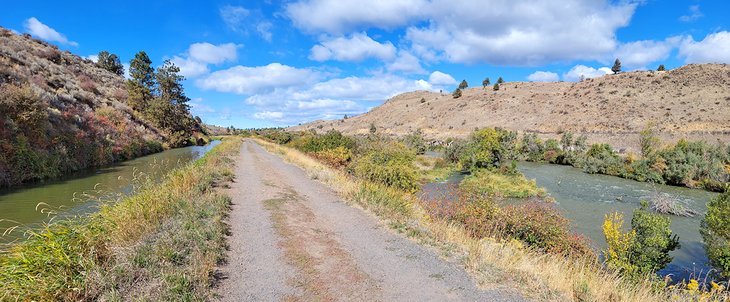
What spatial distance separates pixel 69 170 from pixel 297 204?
19.9 meters

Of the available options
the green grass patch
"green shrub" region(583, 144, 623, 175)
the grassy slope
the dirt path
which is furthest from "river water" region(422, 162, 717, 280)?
the dirt path

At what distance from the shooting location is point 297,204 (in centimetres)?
1341

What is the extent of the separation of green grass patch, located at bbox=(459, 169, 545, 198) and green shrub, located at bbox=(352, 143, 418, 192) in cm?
614

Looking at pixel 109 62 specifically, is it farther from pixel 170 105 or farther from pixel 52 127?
pixel 52 127

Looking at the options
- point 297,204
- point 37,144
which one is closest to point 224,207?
point 297,204

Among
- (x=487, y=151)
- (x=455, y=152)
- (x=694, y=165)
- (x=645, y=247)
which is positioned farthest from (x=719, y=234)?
(x=455, y=152)

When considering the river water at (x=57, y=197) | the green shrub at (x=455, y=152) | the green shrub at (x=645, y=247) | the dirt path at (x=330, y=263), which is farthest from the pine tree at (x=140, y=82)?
the green shrub at (x=645, y=247)

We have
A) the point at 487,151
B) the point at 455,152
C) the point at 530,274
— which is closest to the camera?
the point at 530,274

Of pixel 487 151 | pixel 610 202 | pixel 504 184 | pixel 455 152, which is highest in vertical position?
pixel 487 151

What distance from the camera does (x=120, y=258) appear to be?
19.4 feet

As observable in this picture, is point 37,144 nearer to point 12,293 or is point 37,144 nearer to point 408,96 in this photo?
point 12,293

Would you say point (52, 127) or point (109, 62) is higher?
point (109, 62)

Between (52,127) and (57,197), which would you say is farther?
(52,127)

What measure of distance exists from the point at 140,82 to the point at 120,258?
231 ft
